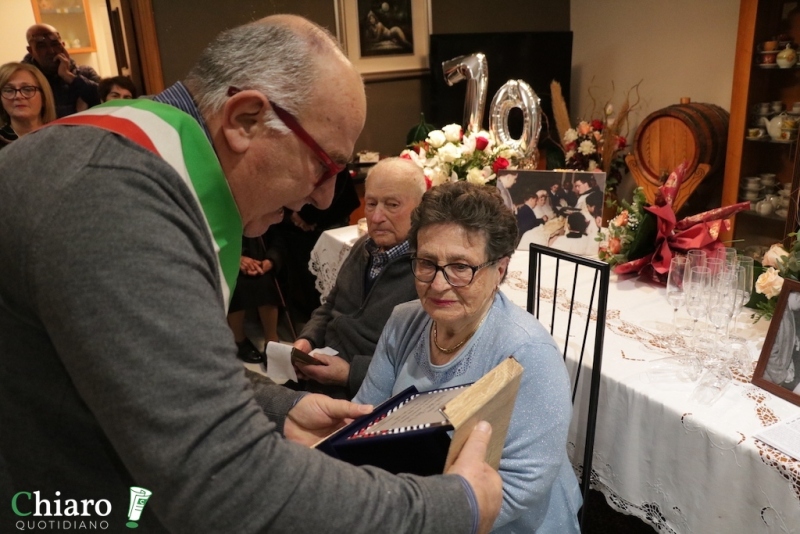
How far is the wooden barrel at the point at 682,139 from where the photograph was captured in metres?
3.42

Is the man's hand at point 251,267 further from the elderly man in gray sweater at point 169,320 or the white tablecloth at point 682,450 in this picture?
the elderly man in gray sweater at point 169,320

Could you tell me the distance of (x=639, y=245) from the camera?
6.26 feet

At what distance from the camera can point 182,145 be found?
24.6 inches

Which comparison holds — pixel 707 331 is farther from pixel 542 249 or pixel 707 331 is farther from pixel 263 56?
pixel 263 56

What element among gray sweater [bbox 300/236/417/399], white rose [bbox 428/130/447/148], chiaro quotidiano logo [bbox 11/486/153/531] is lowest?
gray sweater [bbox 300/236/417/399]

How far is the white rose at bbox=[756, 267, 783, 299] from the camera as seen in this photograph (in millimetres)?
1442

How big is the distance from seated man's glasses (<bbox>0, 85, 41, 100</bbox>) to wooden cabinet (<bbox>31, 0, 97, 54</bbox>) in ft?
8.79

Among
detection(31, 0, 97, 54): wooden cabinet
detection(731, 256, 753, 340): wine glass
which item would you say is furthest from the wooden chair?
detection(31, 0, 97, 54): wooden cabinet

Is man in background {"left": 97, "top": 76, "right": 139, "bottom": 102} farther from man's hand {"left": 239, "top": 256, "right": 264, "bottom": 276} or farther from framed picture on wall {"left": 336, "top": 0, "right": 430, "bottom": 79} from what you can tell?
framed picture on wall {"left": 336, "top": 0, "right": 430, "bottom": 79}

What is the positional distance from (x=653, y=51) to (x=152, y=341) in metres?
4.45

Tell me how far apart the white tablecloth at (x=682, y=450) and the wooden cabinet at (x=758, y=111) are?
195 cm

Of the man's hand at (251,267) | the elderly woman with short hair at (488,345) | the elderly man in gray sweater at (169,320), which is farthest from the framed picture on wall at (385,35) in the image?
the elderly man in gray sweater at (169,320)

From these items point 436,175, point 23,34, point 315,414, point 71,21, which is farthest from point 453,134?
point 23,34

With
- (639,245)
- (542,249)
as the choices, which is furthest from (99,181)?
(639,245)
